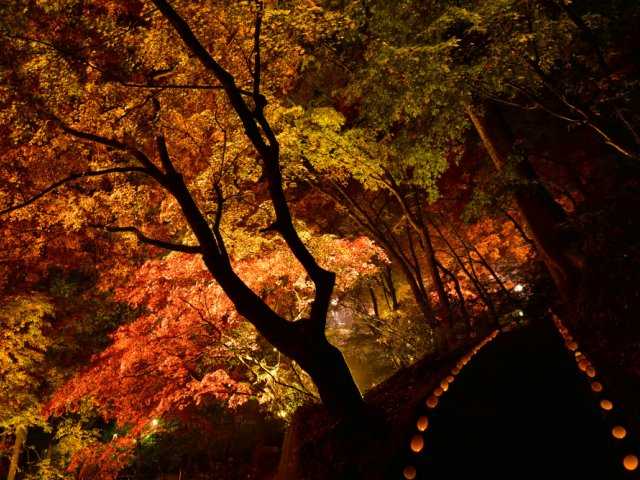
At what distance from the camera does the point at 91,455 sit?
39.1ft

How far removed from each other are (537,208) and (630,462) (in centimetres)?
634

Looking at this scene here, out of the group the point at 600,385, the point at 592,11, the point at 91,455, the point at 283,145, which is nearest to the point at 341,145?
the point at 283,145

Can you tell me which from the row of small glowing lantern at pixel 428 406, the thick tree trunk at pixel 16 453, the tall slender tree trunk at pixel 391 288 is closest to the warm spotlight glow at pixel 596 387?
the row of small glowing lantern at pixel 428 406

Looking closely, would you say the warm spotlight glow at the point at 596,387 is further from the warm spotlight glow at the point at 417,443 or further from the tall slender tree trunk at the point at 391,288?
the tall slender tree trunk at the point at 391,288

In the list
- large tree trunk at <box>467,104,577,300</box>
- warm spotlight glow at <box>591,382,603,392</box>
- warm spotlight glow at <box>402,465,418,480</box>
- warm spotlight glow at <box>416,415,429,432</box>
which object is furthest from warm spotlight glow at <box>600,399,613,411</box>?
large tree trunk at <box>467,104,577,300</box>

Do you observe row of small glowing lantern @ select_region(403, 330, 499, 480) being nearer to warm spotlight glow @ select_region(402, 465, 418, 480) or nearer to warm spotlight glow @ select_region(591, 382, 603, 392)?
warm spotlight glow @ select_region(402, 465, 418, 480)

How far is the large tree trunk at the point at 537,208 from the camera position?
8.10m

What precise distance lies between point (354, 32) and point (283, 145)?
2763 mm

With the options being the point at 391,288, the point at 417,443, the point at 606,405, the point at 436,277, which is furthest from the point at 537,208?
the point at 391,288

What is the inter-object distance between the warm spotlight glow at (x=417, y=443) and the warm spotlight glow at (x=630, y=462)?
1552 mm

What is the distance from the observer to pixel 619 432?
3336mm

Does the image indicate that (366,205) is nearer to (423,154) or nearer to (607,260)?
(423,154)

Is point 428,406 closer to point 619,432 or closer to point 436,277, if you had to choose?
point 619,432

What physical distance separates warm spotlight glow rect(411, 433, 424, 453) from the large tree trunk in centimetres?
525
